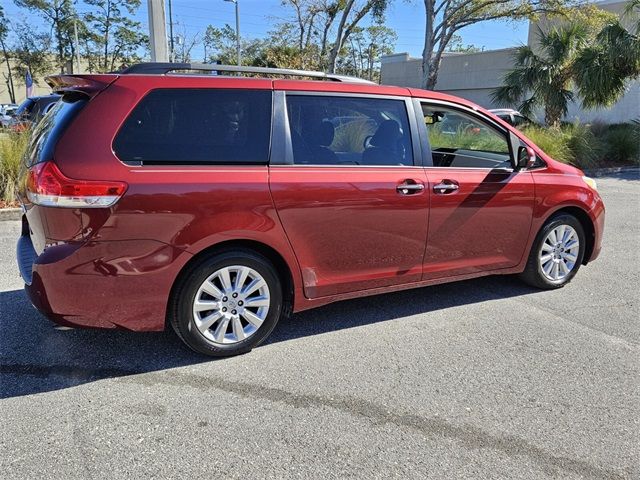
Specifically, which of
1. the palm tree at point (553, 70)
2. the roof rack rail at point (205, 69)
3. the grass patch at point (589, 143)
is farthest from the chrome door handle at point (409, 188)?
the palm tree at point (553, 70)

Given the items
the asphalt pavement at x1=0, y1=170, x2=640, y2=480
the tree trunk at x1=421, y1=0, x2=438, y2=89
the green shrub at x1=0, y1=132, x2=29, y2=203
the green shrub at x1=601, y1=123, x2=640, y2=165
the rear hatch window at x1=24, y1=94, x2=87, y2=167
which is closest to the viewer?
the asphalt pavement at x1=0, y1=170, x2=640, y2=480

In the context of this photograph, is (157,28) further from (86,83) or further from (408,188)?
(408,188)

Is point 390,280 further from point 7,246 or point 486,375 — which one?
point 7,246

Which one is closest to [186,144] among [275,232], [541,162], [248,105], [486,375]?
[248,105]

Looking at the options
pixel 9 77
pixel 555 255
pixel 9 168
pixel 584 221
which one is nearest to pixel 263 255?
pixel 555 255

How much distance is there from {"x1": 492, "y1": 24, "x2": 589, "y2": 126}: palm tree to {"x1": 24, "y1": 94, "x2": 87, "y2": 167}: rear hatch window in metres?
16.7

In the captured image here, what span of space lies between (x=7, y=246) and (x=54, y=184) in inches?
158

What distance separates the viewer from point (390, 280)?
13.8 ft

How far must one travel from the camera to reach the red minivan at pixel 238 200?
3.16 meters

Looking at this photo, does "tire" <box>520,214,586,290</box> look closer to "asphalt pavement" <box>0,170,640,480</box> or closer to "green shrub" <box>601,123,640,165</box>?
"asphalt pavement" <box>0,170,640,480</box>

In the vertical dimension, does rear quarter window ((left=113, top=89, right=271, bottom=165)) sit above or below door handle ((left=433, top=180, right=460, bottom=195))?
above

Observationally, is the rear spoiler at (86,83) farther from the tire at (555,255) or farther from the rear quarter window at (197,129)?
the tire at (555,255)

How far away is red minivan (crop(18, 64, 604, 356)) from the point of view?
316 centimetres

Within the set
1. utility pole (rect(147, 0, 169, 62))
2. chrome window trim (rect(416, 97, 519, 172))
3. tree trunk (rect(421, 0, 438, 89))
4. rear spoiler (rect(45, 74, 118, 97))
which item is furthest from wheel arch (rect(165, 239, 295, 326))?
tree trunk (rect(421, 0, 438, 89))
